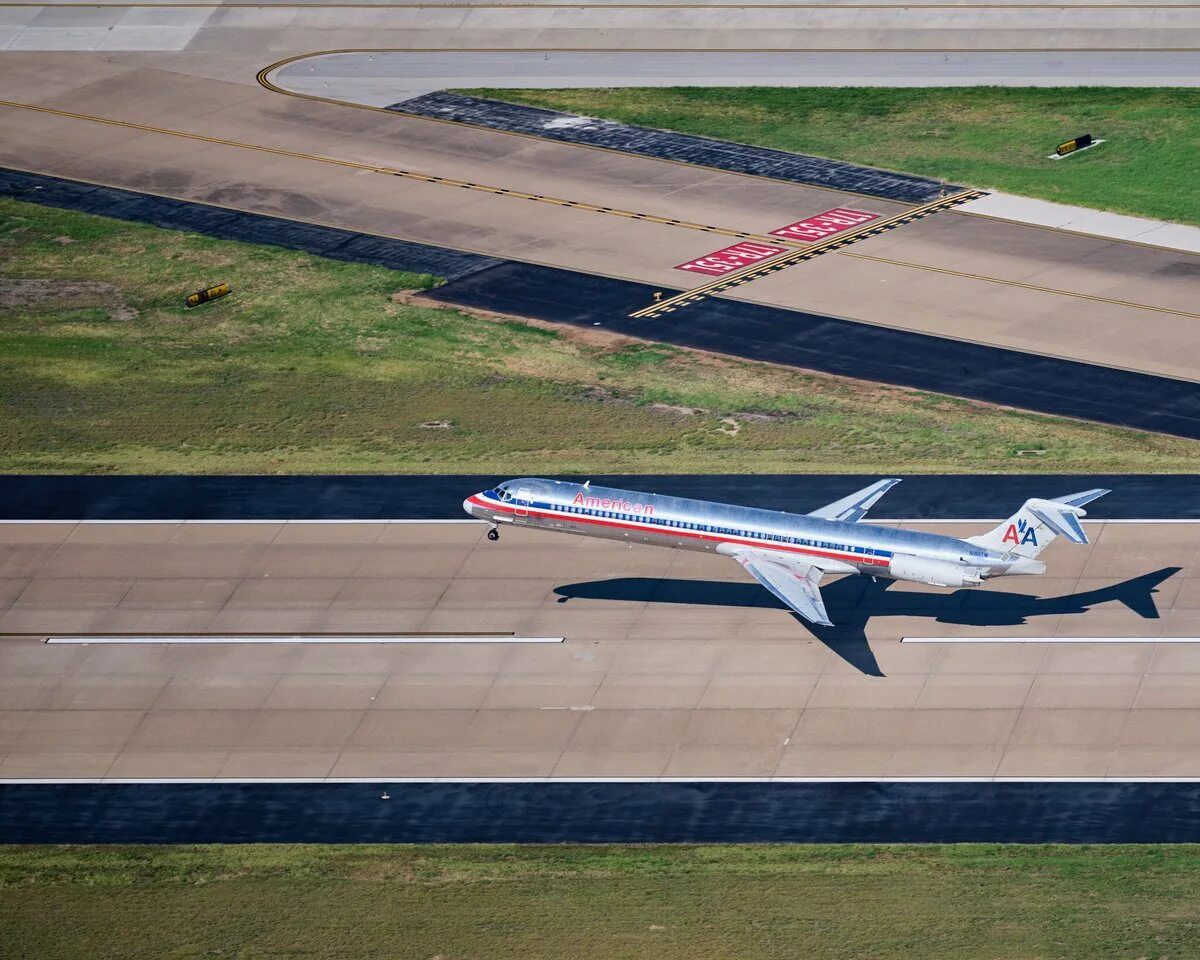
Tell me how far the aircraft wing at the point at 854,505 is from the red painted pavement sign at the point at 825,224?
33.6 m

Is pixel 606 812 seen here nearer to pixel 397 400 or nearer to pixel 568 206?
pixel 397 400

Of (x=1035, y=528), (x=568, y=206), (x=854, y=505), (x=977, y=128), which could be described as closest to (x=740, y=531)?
(x=854, y=505)

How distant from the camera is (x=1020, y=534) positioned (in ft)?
222

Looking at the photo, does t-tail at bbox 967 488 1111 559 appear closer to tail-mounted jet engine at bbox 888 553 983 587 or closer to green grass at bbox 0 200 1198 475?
tail-mounted jet engine at bbox 888 553 983 587

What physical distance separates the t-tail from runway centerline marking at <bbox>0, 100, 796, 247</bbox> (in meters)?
40.2

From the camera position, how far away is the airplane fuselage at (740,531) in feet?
224

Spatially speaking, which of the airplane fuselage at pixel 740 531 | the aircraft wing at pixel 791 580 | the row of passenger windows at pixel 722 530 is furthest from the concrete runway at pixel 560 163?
the aircraft wing at pixel 791 580

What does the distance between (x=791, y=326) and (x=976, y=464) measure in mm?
16913

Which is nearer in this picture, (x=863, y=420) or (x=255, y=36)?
(x=863, y=420)

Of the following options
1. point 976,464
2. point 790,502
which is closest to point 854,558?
point 790,502

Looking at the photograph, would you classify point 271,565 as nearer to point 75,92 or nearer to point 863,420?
point 863,420

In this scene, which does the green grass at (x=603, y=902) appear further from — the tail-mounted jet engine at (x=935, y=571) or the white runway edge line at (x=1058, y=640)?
the white runway edge line at (x=1058, y=640)

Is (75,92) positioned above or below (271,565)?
above

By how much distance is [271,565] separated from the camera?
77.4 meters
